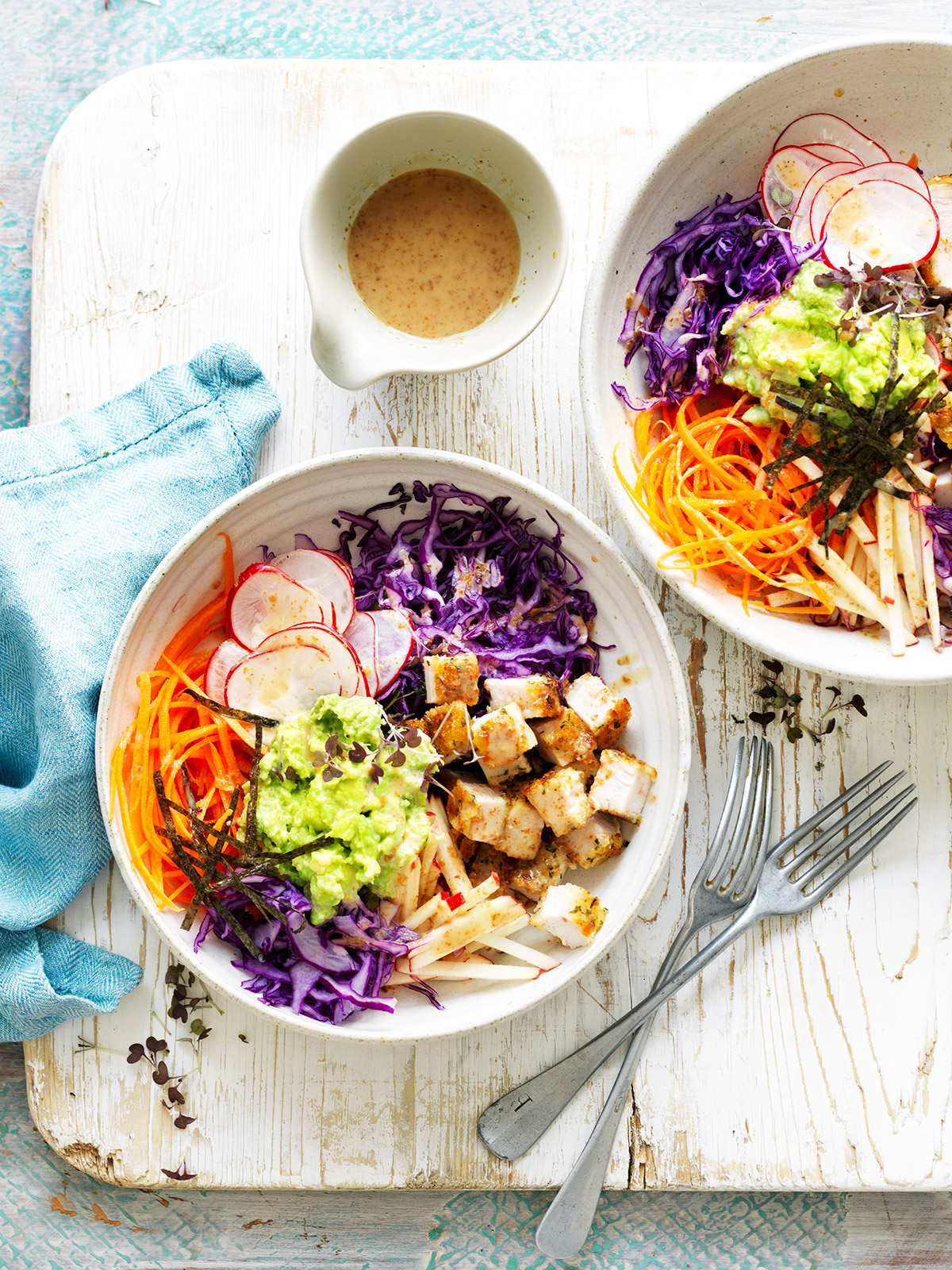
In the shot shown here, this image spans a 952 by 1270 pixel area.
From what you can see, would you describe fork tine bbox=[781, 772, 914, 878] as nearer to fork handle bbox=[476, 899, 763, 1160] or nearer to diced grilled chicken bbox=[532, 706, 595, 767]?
fork handle bbox=[476, 899, 763, 1160]

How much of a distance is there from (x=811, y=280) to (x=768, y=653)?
0.75 meters

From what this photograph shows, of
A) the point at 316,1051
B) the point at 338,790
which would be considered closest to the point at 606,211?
the point at 338,790

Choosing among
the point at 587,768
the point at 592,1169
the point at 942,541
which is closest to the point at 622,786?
the point at 587,768

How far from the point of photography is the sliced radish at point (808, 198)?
2.03 metres

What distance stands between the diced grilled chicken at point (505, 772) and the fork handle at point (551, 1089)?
59 centimetres

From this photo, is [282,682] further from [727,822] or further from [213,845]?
[727,822]

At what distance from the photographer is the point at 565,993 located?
2213 mm

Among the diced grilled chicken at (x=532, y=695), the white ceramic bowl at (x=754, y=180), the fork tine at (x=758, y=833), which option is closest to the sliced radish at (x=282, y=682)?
the diced grilled chicken at (x=532, y=695)

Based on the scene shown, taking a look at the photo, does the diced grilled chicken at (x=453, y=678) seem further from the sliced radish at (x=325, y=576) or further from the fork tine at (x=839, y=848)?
the fork tine at (x=839, y=848)

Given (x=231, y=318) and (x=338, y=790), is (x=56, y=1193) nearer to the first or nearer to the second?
(x=338, y=790)

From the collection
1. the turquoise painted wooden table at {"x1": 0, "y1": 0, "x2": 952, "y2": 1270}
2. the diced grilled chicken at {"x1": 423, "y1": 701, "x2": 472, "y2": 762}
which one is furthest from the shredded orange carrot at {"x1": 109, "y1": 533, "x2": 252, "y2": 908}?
the turquoise painted wooden table at {"x1": 0, "y1": 0, "x2": 952, "y2": 1270}

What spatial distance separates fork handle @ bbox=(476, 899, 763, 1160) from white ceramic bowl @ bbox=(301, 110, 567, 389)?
4.48 feet

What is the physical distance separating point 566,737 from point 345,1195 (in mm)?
1308

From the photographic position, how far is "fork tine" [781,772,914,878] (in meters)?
2.21
